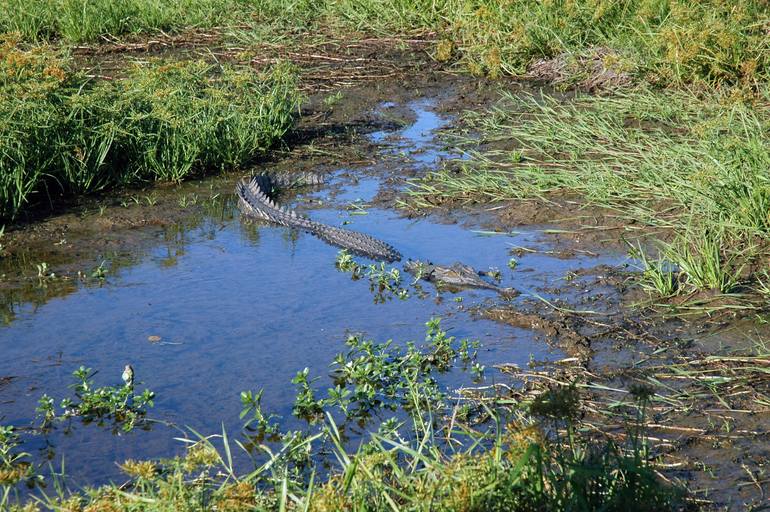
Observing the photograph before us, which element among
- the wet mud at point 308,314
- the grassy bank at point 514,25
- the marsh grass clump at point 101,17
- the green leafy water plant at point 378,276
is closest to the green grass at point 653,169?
the wet mud at point 308,314

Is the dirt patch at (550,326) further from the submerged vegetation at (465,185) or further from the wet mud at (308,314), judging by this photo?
the submerged vegetation at (465,185)

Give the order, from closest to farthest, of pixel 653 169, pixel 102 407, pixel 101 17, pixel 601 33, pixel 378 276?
pixel 102 407
pixel 378 276
pixel 653 169
pixel 601 33
pixel 101 17

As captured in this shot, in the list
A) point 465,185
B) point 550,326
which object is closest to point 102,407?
point 550,326

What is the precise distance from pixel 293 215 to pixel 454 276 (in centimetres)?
181

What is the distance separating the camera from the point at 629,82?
9.38m

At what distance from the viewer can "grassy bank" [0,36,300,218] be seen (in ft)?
23.5

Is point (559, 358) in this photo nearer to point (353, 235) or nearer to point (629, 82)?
point (353, 235)

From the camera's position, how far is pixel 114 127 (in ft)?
24.4

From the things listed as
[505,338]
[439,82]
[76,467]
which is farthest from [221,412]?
[439,82]

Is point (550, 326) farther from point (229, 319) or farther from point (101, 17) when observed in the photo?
point (101, 17)

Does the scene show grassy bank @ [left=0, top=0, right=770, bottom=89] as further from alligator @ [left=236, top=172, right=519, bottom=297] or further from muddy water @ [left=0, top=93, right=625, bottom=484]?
alligator @ [left=236, top=172, right=519, bottom=297]

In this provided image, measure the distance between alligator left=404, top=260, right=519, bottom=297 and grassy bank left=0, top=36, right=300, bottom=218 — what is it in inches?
104

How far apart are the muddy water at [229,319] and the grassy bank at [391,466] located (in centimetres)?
16

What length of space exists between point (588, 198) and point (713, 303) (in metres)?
1.80
